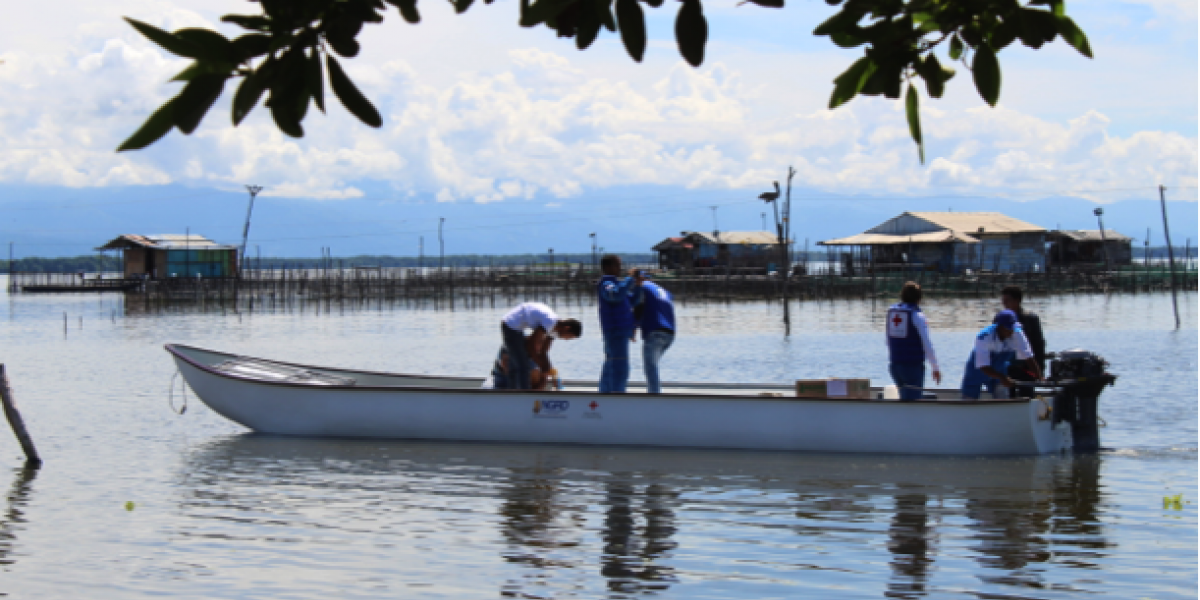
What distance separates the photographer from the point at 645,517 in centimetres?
969

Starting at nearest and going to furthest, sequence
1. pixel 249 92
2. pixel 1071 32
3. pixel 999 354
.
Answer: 1. pixel 249 92
2. pixel 1071 32
3. pixel 999 354

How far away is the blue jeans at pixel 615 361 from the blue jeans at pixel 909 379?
2.64 metres

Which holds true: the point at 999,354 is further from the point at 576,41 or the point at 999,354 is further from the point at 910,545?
the point at 576,41

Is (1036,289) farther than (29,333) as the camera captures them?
Yes

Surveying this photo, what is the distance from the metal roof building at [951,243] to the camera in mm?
62656

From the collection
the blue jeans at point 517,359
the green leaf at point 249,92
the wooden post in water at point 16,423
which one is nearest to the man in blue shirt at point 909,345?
the blue jeans at point 517,359

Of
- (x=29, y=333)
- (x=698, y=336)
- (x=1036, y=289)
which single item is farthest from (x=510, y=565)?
(x=1036, y=289)

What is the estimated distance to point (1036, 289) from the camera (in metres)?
58.7

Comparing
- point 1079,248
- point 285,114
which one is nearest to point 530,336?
point 285,114

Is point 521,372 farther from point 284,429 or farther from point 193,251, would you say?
point 193,251

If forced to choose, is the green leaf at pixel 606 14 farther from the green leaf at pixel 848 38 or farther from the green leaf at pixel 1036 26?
the green leaf at pixel 1036 26

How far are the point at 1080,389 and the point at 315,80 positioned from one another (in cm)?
1062

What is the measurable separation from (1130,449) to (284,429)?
31.8ft

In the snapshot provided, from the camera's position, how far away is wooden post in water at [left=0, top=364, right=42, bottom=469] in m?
11.9
